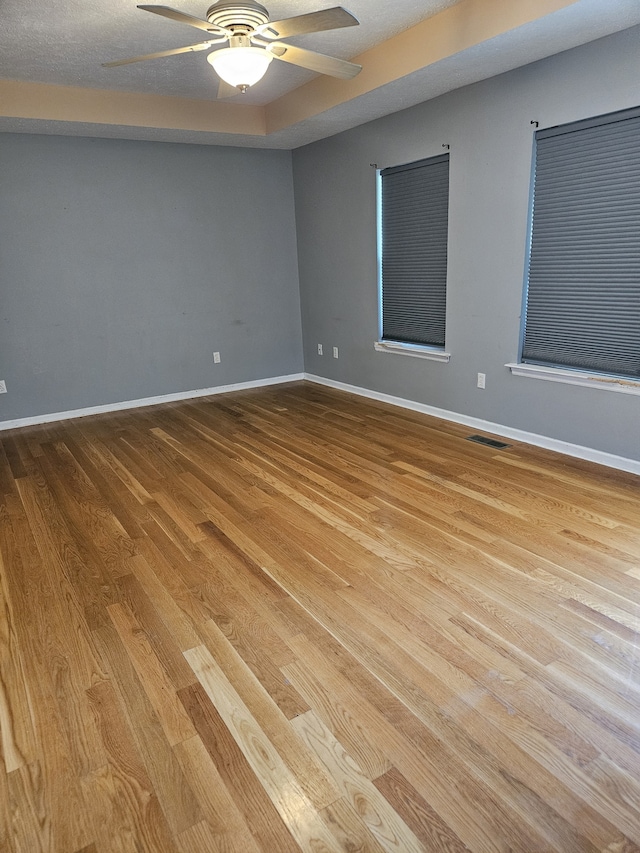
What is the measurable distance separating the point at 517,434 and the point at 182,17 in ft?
10.5

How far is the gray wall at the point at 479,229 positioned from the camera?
10.5 feet

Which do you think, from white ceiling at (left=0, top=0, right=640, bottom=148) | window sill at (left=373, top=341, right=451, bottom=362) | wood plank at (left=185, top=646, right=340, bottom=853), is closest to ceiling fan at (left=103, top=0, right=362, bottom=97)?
white ceiling at (left=0, top=0, right=640, bottom=148)

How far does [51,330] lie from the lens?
484 centimetres

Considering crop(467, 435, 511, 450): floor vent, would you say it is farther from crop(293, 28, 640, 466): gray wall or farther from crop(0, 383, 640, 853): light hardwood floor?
crop(0, 383, 640, 853): light hardwood floor

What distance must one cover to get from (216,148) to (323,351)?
2307 mm

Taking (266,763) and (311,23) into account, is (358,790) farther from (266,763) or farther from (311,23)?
(311,23)

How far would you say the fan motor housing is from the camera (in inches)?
85.4

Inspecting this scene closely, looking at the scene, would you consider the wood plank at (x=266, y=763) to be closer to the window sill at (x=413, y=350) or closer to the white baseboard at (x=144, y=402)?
the window sill at (x=413, y=350)

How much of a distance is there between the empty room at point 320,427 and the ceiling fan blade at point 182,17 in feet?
0.05

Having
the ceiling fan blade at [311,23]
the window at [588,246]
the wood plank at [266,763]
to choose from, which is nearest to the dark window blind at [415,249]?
the window at [588,246]

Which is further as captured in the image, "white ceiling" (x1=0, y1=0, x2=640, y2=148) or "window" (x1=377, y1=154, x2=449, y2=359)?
"window" (x1=377, y1=154, x2=449, y2=359)

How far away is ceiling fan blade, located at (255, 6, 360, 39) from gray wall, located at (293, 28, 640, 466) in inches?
65.4

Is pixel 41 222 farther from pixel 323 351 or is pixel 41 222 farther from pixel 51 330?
pixel 323 351

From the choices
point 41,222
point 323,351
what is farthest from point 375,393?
point 41,222
